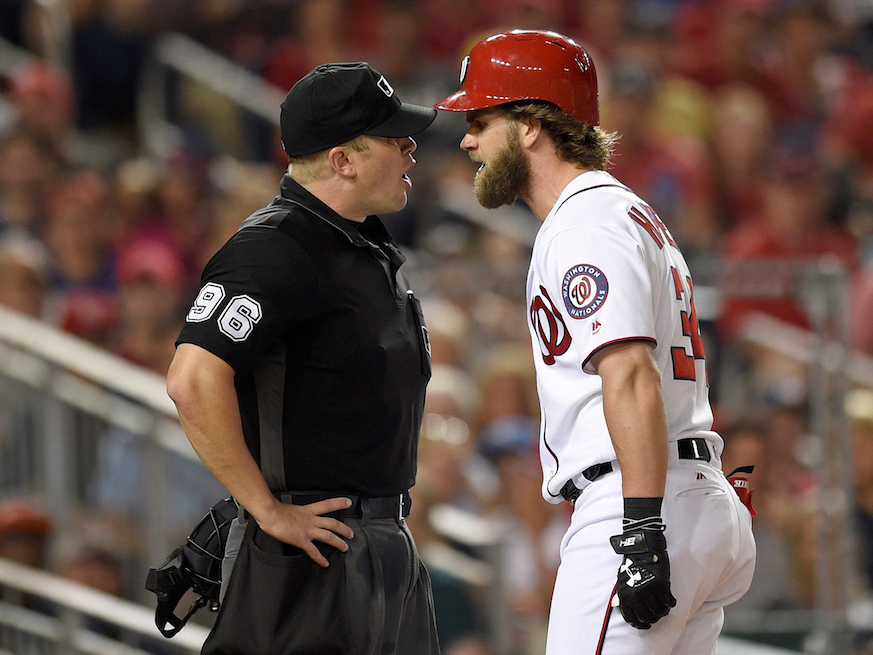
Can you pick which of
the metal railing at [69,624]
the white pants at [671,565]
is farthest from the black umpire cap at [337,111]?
the metal railing at [69,624]

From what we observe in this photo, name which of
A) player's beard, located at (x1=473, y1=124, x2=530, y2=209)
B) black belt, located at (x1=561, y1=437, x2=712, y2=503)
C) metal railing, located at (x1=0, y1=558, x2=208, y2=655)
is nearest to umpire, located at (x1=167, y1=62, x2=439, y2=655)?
player's beard, located at (x1=473, y1=124, x2=530, y2=209)

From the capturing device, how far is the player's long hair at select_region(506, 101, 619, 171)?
313cm

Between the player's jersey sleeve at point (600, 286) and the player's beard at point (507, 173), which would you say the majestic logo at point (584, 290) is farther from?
the player's beard at point (507, 173)

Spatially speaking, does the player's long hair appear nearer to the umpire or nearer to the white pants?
the umpire

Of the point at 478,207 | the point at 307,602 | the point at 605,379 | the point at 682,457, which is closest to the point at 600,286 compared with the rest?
the point at 605,379

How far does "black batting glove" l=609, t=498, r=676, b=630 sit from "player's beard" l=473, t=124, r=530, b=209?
2.95 ft

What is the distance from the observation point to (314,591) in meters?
3.04

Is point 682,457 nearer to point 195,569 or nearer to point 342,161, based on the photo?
point 342,161

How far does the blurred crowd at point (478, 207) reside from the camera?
574 centimetres

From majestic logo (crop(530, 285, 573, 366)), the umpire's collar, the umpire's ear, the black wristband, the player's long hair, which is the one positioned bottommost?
the black wristband

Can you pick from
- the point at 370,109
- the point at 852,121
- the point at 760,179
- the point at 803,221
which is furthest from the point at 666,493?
the point at 852,121

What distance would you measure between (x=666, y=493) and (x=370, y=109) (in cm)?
120

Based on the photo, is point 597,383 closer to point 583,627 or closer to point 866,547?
point 583,627

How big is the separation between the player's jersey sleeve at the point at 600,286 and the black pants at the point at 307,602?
2.50 feet
